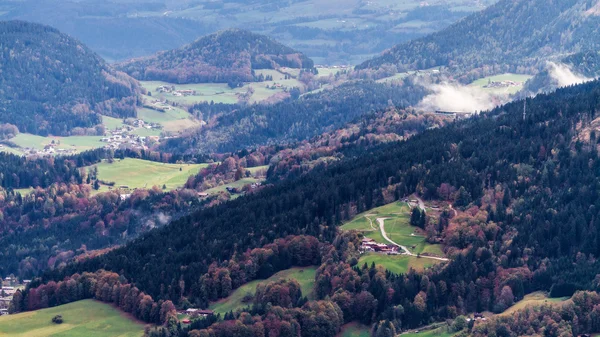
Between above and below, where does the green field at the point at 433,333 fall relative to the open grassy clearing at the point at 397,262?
below

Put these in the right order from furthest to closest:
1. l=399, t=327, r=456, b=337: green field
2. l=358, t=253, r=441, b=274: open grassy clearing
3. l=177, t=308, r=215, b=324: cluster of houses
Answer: l=358, t=253, r=441, b=274: open grassy clearing < l=177, t=308, r=215, b=324: cluster of houses < l=399, t=327, r=456, b=337: green field

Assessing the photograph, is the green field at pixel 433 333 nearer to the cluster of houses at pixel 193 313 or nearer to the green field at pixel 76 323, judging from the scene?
the cluster of houses at pixel 193 313

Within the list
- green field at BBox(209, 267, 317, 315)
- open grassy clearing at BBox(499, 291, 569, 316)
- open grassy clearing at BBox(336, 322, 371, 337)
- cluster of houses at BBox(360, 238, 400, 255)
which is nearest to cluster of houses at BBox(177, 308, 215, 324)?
green field at BBox(209, 267, 317, 315)

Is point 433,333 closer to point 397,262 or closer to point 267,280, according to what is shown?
point 397,262

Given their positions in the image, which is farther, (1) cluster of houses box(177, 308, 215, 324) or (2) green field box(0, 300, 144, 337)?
(1) cluster of houses box(177, 308, 215, 324)

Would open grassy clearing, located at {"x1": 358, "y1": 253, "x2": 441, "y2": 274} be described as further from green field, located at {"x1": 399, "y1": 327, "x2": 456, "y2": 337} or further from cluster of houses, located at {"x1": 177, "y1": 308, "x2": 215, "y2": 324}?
cluster of houses, located at {"x1": 177, "y1": 308, "x2": 215, "y2": 324}

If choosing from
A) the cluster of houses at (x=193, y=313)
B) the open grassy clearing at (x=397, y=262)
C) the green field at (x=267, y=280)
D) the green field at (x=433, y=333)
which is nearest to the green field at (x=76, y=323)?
the cluster of houses at (x=193, y=313)
